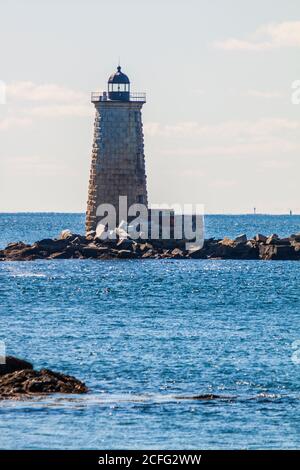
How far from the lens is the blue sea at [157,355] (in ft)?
97.8

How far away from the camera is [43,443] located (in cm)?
2862

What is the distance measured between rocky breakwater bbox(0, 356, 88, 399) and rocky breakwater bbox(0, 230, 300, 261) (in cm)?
4666

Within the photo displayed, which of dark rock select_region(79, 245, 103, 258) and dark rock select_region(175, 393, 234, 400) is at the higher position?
dark rock select_region(79, 245, 103, 258)

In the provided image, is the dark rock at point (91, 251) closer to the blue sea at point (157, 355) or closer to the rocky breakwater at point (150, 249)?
the rocky breakwater at point (150, 249)

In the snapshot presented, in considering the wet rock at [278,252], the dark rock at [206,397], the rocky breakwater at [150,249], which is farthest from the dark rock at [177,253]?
the dark rock at [206,397]

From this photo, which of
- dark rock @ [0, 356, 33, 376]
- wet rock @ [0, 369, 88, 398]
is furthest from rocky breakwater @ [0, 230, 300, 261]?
wet rock @ [0, 369, 88, 398]

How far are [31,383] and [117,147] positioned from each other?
4926 centimetres

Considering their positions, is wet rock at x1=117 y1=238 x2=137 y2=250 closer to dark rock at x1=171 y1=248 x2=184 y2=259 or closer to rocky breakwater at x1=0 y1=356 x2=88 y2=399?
dark rock at x1=171 y1=248 x2=184 y2=259

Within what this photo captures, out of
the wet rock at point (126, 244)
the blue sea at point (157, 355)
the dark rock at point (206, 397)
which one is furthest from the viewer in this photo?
the wet rock at point (126, 244)

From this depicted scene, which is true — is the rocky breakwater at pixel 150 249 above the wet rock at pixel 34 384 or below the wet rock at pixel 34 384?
above

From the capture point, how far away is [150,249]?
82.8m

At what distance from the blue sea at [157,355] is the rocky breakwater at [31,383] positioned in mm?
512

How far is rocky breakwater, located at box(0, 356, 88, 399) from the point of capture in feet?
109
